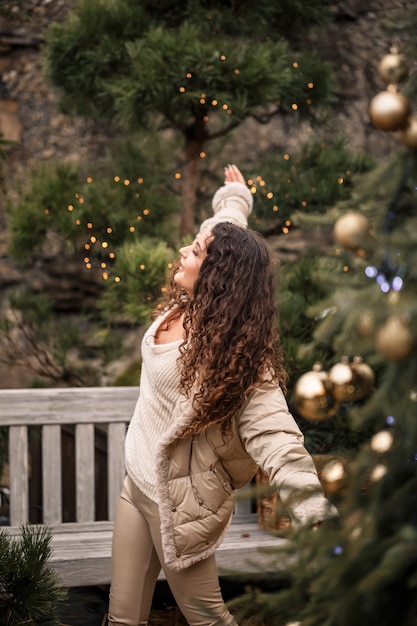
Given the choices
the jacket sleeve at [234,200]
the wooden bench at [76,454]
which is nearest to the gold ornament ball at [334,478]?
the jacket sleeve at [234,200]

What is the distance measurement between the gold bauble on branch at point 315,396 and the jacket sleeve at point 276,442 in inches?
18.3

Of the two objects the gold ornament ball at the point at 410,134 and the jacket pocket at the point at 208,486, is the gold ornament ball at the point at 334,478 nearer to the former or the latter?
the gold ornament ball at the point at 410,134

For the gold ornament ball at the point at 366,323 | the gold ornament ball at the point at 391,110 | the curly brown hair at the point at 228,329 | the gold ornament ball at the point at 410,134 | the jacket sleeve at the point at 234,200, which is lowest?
the jacket sleeve at the point at 234,200

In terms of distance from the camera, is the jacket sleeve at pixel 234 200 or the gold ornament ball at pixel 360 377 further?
the jacket sleeve at pixel 234 200

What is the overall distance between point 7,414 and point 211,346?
43.8 inches

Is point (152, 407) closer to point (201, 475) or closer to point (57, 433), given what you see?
point (201, 475)

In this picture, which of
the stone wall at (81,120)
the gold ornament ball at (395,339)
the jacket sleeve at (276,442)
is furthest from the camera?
the stone wall at (81,120)

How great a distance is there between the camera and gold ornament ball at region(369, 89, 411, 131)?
2.64 ft

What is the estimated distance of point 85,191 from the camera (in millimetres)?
3604

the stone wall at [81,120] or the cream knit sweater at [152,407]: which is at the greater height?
the cream knit sweater at [152,407]

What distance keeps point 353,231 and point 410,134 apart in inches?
4.2

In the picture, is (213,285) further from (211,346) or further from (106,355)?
(106,355)

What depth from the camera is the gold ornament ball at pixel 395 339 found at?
29.2 inches

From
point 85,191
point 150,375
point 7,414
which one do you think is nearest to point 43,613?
point 150,375
